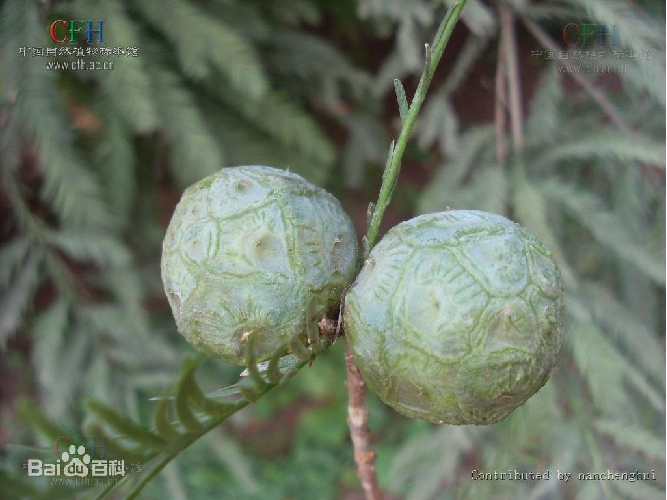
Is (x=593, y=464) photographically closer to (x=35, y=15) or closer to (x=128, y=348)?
(x=128, y=348)

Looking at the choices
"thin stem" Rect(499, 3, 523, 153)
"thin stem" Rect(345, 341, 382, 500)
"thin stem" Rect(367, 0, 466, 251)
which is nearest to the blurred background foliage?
"thin stem" Rect(499, 3, 523, 153)

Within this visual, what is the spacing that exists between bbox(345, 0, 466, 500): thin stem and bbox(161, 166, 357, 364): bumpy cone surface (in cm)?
8

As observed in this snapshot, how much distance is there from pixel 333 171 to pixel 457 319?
1.74m

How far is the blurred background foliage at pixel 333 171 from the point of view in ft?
4.68

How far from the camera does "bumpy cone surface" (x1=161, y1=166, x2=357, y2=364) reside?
684 millimetres

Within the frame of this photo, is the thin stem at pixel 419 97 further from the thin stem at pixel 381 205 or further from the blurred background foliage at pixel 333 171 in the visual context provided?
the blurred background foliage at pixel 333 171

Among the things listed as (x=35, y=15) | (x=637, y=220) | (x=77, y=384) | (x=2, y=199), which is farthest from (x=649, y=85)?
(x=2, y=199)

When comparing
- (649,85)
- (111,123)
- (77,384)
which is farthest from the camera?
(77,384)

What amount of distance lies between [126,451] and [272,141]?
1.62m

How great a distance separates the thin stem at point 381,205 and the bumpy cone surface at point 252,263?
3.0 inches

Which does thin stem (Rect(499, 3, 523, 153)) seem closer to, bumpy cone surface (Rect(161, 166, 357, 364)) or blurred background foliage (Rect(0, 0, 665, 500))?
blurred background foliage (Rect(0, 0, 665, 500))

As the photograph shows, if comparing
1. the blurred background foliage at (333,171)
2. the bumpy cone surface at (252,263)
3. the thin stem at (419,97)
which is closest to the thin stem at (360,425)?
the bumpy cone surface at (252,263)

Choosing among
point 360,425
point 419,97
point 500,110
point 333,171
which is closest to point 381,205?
point 419,97

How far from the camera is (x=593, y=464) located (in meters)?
1.38
